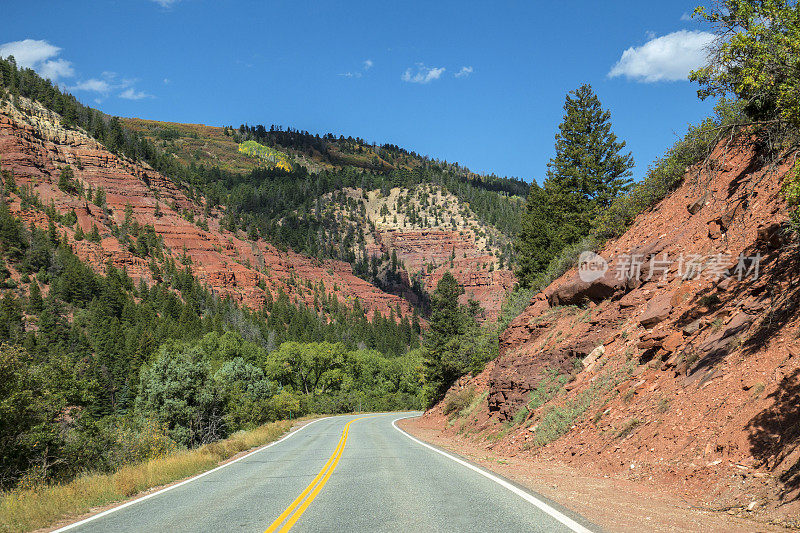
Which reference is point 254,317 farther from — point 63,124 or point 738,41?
point 738,41

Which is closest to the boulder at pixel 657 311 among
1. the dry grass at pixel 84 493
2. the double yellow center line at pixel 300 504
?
the double yellow center line at pixel 300 504

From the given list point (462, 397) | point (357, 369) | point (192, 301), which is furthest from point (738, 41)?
point (192, 301)

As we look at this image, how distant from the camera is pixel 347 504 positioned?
7781 millimetres

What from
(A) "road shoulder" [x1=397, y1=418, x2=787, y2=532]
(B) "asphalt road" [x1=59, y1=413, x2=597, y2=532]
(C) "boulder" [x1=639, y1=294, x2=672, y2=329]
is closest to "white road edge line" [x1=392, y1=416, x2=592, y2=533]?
(B) "asphalt road" [x1=59, y1=413, x2=597, y2=532]

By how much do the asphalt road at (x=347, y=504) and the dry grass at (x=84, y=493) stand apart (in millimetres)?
816

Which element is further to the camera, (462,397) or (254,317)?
(254,317)

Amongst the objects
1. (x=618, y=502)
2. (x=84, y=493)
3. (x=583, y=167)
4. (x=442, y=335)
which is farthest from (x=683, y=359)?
(x=442, y=335)

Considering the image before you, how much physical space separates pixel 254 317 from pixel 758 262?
12159 cm

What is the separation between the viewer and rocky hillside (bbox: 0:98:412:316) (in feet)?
412

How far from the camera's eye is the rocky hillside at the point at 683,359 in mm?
7609

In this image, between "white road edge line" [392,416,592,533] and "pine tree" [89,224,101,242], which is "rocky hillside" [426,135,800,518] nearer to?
"white road edge line" [392,416,592,533]

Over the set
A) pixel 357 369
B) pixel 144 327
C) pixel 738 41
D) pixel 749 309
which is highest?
pixel 738 41

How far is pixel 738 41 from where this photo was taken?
24.1ft

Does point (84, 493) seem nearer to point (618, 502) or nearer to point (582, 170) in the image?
point (618, 502)
